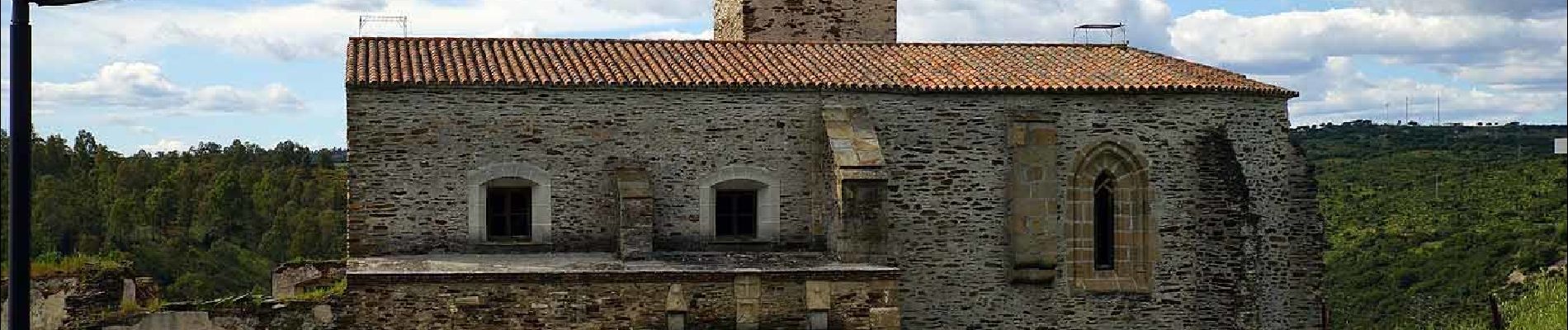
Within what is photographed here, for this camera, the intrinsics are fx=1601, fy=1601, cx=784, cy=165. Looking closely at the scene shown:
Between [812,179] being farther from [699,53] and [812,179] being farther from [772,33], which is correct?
[772,33]

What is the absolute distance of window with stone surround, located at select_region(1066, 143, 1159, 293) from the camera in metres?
23.2

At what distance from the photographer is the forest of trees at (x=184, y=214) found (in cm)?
3978

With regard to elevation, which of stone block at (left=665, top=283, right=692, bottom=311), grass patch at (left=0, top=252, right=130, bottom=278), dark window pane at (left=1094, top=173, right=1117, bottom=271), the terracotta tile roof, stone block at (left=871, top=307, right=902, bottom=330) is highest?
the terracotta tile roof

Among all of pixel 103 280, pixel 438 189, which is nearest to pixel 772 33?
pixel 438 189

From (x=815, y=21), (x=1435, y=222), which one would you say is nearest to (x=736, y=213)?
(x=815, y=21)

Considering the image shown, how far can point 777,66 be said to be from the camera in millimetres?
23484

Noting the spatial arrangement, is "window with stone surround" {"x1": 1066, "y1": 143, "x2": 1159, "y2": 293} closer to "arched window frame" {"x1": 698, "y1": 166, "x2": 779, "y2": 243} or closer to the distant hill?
"arched window frame" {"x1": 698, "y1": 166, "x2": 779, "y2": 243}

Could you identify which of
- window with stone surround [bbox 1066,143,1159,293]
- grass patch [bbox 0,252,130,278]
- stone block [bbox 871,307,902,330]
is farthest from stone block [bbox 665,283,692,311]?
grass patch [bbox 0,252,130,278]

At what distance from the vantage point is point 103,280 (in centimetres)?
2081

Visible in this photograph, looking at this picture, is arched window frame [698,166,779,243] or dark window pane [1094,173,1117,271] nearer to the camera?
arched window frame [698,166,779,243]

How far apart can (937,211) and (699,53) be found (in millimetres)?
4355

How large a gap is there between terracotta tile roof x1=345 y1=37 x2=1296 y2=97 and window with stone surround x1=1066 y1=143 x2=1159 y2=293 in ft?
3.60

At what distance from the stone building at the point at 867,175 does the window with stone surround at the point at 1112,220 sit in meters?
0.03

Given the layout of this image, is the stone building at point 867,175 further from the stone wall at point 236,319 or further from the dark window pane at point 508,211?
the stone wall at point 236,319
